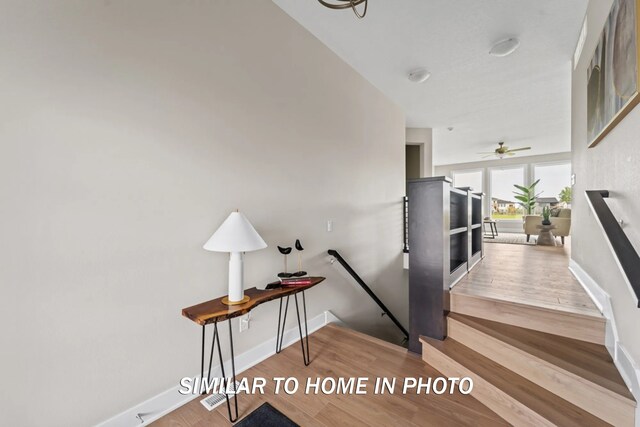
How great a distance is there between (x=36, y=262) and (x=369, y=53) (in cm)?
339

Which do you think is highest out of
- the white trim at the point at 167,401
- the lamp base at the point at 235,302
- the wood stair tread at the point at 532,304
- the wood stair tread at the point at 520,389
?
the lamp base at the point at 235,302

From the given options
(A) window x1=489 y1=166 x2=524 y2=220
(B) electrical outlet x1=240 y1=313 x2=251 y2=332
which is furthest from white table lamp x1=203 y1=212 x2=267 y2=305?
(A) window x1=489 y1=166 x2=524 y2=220

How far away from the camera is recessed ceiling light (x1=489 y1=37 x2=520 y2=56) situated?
9.25 feet

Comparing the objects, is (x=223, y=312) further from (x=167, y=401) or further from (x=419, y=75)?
(x=419, y=75)

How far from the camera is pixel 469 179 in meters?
9.82

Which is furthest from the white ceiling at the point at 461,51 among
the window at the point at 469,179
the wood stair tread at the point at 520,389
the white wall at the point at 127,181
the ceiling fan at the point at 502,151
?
the window at the point at 469,179

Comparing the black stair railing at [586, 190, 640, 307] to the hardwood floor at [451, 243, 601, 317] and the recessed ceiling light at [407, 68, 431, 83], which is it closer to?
the hardwood floor at [451, 243, 601, 317]

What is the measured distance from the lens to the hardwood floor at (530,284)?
2.11 meters

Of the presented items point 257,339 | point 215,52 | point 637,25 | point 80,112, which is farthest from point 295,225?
point 637,25

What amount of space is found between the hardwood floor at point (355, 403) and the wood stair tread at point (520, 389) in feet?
0.56

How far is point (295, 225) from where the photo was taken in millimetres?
2553

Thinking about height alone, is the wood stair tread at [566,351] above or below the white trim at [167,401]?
above

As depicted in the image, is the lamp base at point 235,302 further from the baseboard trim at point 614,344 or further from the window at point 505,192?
the window at point 505,192

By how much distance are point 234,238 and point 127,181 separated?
0.66 meters
